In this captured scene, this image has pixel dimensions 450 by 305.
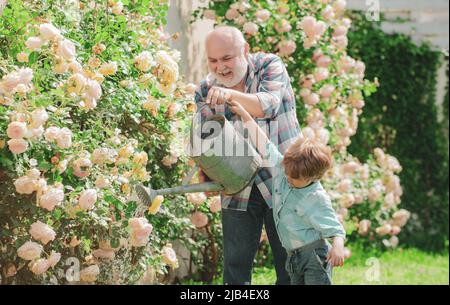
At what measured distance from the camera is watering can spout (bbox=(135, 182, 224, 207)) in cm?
321

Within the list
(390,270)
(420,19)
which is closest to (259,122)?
(390,270)

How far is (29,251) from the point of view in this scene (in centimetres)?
329

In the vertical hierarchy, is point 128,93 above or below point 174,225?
above

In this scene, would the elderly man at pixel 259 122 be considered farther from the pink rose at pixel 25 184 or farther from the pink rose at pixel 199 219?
the pink rose at pixel 199 219

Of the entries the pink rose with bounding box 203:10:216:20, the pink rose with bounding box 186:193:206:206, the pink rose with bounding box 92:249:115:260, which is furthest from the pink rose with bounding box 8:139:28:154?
the pink rose with bounding box 203:10:216:20

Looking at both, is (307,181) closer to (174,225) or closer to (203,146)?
(203,146)

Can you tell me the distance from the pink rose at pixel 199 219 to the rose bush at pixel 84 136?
29 centimetres

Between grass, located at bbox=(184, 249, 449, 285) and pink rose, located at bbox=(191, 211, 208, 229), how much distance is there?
1.84 ft

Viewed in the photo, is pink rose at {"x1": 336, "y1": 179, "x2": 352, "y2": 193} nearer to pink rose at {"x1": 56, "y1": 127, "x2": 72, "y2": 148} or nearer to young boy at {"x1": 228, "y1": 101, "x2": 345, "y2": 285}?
young boy at {"x1": 228, "y1": 101, "x2": 345, "y2": 285}

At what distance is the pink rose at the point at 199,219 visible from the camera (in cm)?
459

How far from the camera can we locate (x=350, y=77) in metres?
5.73

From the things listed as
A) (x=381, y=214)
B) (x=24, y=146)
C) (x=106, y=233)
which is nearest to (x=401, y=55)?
(x=381, y=214)

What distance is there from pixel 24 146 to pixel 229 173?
76cm

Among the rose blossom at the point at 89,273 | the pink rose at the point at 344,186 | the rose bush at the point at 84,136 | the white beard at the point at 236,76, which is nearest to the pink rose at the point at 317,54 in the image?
the pink rose at the point at 344,186
